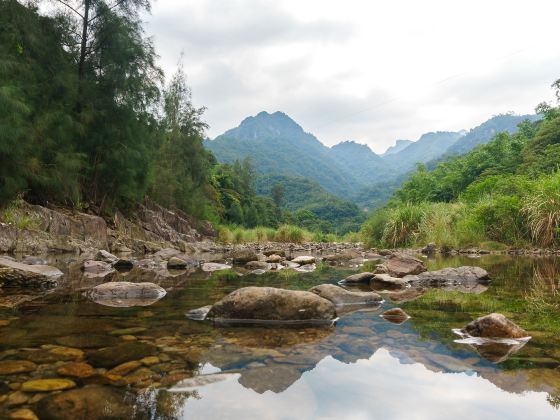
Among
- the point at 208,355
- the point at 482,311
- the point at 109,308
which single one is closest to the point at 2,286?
the point at 109,308

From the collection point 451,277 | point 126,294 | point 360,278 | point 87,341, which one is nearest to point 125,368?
point 87,341

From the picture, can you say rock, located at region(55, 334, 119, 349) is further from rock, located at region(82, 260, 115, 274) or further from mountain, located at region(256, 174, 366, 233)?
mountain, located at region(256, 174, 366, 233)

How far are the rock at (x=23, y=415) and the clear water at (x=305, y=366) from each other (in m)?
0.04

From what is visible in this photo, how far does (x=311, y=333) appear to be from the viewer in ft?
10.1

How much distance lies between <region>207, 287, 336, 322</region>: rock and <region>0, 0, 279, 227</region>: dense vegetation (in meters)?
9.54

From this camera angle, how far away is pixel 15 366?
208 cm

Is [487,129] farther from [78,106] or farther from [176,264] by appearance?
[176,264]

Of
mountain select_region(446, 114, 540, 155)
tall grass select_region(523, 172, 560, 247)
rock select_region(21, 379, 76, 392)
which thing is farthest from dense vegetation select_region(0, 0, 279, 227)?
mountain select_region(446, 114, 540, 155)

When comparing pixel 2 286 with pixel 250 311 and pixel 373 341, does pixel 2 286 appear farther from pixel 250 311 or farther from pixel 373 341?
pixel 373 341

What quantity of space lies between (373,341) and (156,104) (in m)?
18.2

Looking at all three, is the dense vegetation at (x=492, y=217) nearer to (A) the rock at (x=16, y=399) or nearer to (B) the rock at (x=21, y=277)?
(B) the rock at (x=21, y=277)

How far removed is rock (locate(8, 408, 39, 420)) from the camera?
1.53m

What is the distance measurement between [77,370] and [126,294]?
2.67 m

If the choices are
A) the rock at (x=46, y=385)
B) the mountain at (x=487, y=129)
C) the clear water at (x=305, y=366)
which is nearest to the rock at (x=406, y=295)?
the clear water at (x=305, y=366)
